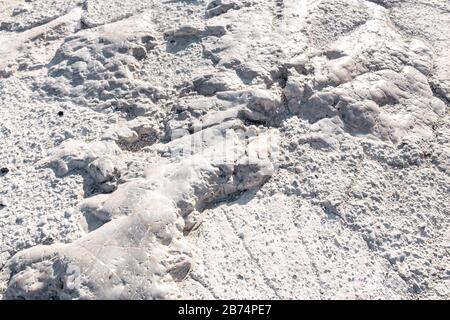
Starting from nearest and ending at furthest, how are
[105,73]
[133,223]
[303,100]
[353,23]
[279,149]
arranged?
[133,223], [279,149], [303,100], [105,73], [353,23]

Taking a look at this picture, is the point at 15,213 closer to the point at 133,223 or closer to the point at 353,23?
the point at 133,223

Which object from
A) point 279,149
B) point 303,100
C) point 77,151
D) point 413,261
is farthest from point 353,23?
point 77,151

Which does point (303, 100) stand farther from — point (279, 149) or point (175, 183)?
point (175, 183)

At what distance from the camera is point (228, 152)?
2.16 m

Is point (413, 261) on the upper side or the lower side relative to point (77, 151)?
lower

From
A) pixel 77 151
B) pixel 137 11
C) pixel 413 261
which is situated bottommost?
pixel 413 261

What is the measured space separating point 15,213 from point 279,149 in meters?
1.07

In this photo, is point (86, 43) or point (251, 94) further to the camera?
point (86, 43)

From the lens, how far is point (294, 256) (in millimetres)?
1927

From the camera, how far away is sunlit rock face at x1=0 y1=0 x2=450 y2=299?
1.87 meters

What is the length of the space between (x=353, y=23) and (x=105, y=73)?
125 centimetres

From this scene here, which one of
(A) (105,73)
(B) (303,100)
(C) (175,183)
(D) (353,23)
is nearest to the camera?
(C) (175,183)

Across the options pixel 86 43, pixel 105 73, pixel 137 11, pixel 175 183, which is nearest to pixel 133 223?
pixel 175 183

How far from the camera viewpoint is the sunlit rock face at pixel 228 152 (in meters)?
1.87
